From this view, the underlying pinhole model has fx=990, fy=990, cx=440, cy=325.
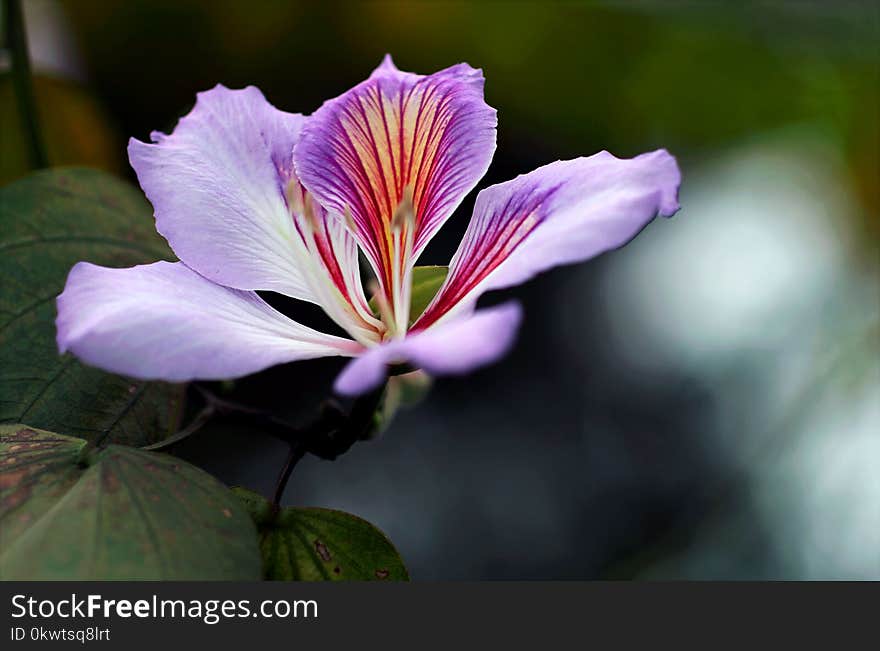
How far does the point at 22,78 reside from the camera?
2.14ft

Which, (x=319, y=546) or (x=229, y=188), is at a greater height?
(x=229, y=188)

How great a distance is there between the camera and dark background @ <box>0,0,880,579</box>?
1213 mm

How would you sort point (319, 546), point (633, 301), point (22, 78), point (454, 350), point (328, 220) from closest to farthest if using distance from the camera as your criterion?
point (454, 350), point (319, 546), point (328, 220), point (22, 78), point (633, 301)

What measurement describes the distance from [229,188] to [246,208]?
13 mm

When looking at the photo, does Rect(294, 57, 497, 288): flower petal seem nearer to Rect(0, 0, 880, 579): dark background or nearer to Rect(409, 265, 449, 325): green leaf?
Rect(409, 265, 449, 325): green leaf

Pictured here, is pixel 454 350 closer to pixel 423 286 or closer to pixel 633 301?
pixel 423 286

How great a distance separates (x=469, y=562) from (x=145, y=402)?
114cm

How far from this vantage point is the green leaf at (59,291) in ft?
1.53

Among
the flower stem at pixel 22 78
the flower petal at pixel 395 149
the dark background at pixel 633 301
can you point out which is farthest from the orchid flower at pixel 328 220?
the dark background at pixel 633 301

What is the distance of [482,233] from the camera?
0.48 metres

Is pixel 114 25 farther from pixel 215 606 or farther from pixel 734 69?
Answer: pixel 215 606

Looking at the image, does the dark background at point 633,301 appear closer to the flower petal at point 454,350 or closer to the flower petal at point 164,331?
the flower petal at point 164,331

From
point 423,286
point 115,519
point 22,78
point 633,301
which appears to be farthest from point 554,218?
point 633,301

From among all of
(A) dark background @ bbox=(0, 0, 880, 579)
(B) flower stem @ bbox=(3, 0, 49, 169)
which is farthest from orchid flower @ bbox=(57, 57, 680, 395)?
(A) dark background @ bbox=(0, 0, 880, 579)
